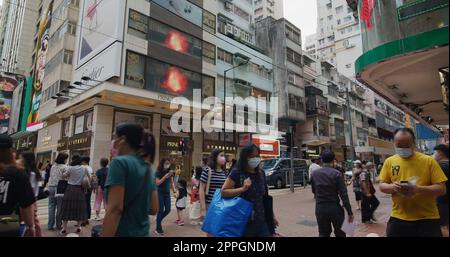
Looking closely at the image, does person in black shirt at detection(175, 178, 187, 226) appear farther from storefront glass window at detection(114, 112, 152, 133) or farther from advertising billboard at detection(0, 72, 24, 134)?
advertising billboard at detection(0, 72, 24, 134)

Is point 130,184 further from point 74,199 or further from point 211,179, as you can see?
point 74,199

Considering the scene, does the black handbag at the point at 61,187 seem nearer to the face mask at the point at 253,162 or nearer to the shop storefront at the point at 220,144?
the face mask at the point at 253,162

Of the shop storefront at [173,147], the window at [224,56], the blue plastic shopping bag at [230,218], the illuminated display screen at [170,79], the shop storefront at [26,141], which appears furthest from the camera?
the shop storefront at [26,141]

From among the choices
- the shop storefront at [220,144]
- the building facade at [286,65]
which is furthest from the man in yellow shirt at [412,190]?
the building facade at [286,65]

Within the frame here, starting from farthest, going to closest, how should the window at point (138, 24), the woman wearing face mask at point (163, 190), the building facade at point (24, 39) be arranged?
the building facade at point (24, 39), the window at point (138, 24), the woman wearing face mask at point (163, 190)

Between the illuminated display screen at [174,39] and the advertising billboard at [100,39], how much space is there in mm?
2633

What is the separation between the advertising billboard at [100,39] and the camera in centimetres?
1986

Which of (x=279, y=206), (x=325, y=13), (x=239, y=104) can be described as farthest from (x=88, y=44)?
(x=325, y=13)

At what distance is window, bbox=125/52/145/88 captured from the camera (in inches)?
794

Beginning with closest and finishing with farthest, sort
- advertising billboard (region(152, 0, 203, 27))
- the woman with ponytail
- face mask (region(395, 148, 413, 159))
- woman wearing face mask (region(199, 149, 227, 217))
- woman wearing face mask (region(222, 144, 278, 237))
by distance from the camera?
the woman with ponytail → face mask (region(395, 148, 413, 159)) → woman wearing face mask (region(222, 144, 278, 237)) → woman wearing face mask (region(199, 149, 227, 217)) → advertising billboard (region(152, 0, 203, 27))

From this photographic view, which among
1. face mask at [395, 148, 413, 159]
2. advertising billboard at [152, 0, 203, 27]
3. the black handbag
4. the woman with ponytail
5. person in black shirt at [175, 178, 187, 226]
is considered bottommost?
person in black shirt at [175, 178, 187, 226]

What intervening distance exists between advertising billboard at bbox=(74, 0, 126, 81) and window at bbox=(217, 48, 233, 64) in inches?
399

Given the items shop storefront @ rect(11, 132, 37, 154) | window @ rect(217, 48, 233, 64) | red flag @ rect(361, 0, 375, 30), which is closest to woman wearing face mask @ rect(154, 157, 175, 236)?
red flag @ rect(361, 0, 375, 30)

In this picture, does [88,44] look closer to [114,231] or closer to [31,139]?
[31,139]
